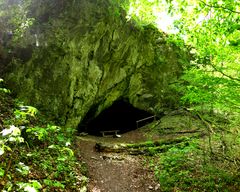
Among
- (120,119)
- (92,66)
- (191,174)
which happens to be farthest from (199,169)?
(120,119)

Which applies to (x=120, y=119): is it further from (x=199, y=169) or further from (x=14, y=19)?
(x=14, y=19)

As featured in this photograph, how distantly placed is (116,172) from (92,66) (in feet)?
21.4

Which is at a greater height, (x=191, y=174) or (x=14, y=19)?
(x=14, y=19)

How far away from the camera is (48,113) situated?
10812 millimetres

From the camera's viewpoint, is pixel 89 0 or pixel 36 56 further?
pixel 89 0

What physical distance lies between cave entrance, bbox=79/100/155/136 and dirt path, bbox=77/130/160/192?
527cm

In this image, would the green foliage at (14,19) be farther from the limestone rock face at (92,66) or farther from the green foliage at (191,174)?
the green foliage at (191,174)

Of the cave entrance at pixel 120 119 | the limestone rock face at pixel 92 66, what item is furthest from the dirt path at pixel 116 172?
the cave entrance at pixel 120 119

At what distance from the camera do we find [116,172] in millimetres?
9188

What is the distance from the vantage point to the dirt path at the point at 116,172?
7.93 m

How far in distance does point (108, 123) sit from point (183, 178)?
396 inches

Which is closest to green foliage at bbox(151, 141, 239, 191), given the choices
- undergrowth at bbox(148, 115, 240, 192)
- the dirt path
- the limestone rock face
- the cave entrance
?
undergrowth at bbox(148, 115, 240, 192)

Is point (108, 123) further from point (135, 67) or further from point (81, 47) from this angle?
point (81, 47)

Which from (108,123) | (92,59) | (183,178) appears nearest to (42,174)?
(183,178)
